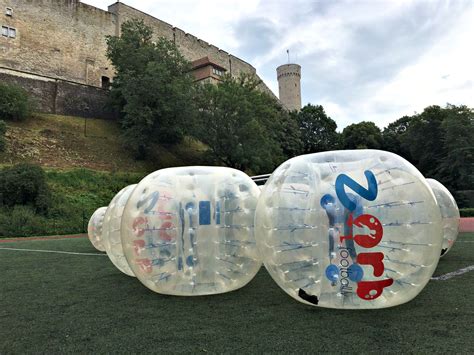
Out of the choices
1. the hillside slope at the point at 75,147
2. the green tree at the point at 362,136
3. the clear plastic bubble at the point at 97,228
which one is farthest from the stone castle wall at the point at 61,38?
the clear plastic bubble at the point at 97,228

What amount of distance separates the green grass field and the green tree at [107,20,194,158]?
78.9 feet

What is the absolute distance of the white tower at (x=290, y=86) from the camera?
201ft

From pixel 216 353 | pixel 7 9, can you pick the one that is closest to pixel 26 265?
pixel 216 353

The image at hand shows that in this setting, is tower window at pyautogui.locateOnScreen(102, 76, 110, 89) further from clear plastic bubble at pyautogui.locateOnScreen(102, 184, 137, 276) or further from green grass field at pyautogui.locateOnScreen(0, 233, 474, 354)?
green grass field at pyautogui.locateOnScreen(0, 233, 474, 354)

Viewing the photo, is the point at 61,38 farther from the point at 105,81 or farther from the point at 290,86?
the point at 290,86

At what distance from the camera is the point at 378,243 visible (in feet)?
9.15

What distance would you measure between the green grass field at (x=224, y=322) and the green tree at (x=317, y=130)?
142ft

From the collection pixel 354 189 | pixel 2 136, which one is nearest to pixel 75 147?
pixel 2 136

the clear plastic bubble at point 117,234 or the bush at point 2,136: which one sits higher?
the bush at point 2,136

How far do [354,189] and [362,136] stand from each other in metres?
44.1

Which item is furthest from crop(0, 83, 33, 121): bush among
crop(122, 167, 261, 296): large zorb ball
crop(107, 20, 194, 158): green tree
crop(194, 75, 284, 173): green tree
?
crop(122, 167, 261, 296): large zorb ball

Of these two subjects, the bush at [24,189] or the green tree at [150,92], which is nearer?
the bush at [24,189]

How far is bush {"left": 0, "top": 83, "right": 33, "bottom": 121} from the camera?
2494 cm

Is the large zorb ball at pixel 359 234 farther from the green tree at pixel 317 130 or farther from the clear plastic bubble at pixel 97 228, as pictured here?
the green tree at pixel 317 130
